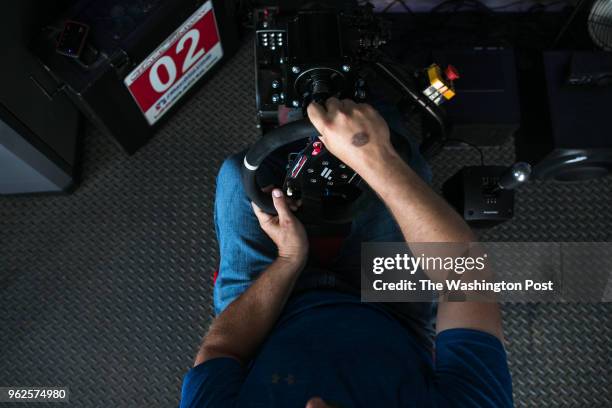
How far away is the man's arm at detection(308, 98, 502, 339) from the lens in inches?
24.9

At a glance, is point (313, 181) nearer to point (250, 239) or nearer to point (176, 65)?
point (250, 239)

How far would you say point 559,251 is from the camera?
4.37ft

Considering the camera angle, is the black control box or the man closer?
the man

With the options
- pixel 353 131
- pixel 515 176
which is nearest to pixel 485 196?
pixel 515 176

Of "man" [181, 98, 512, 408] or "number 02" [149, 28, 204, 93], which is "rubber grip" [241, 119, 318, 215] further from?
"number 02" [149, 28, 204, 93]

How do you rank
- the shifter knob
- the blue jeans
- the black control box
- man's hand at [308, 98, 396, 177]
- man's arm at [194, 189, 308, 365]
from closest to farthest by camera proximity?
man's hand at [308, 98, 396, 177], man's arm at [194, 189, 308, 365], the blue jeans, the shifter knob, the black control box

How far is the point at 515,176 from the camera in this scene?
1.04m

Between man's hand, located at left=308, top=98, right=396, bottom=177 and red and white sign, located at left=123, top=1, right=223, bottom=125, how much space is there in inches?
28.8

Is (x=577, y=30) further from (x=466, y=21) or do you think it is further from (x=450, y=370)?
(x=450, y=370)

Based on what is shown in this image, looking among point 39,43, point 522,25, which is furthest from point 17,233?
point 522,25

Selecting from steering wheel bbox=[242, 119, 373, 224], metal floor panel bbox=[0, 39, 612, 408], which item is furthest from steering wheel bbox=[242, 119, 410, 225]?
metal floor panel bbox=[0, 39, 612, 408]

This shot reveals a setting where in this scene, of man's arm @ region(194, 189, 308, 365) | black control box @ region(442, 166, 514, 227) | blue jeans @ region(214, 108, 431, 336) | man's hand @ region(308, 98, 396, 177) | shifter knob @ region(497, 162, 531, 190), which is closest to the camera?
man's hand @ region(308, 98, 396, 177)

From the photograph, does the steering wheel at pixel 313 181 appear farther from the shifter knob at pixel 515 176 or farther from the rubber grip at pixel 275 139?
the shifter knob at pixel 515 176

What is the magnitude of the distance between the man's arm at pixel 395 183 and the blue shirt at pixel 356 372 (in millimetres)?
35
